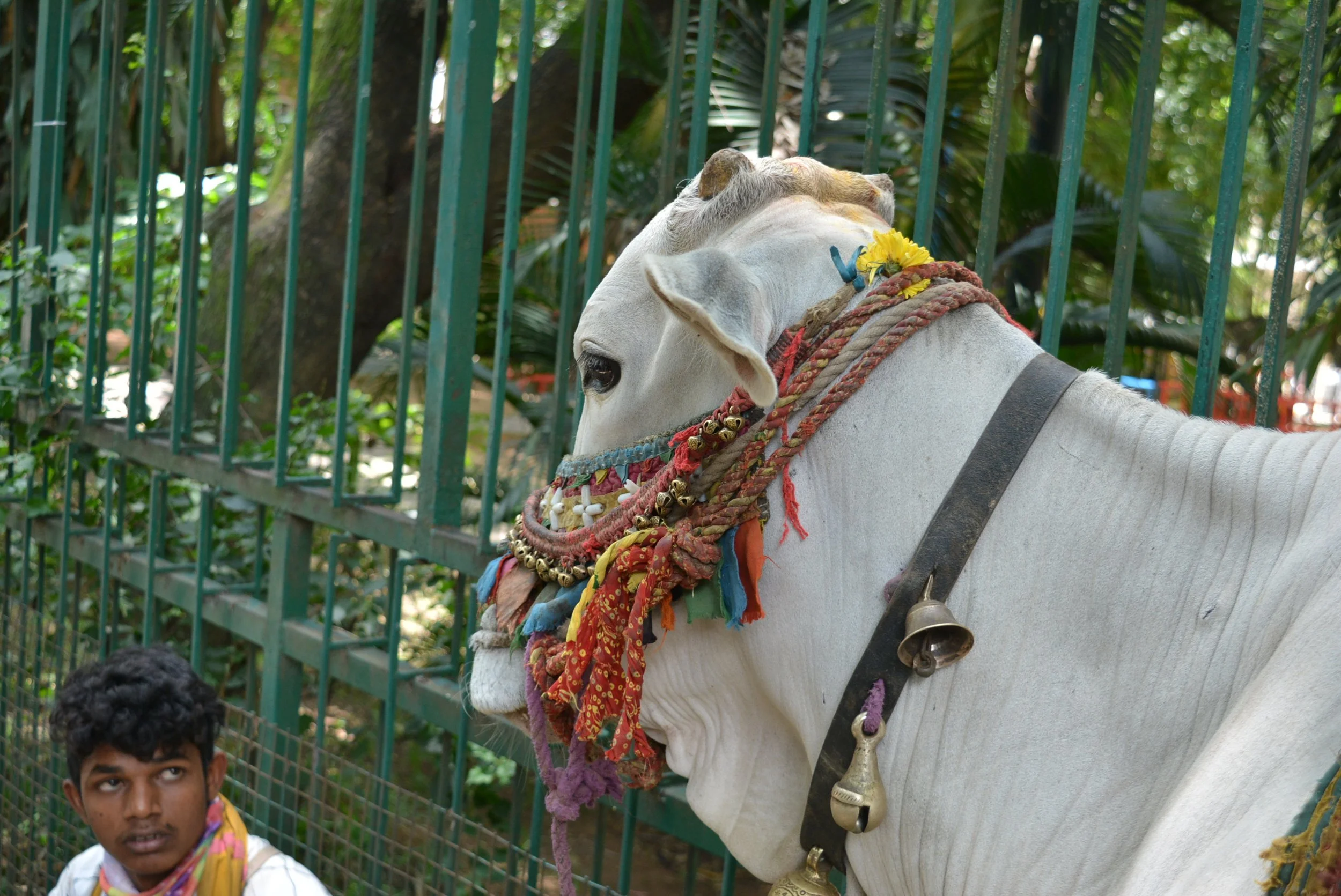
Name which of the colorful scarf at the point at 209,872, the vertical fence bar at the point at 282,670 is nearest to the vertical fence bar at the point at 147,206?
the vertical fence bar at the point at 282,670

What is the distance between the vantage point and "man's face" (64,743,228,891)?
2752mm

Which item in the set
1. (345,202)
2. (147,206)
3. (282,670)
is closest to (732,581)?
(282,670)

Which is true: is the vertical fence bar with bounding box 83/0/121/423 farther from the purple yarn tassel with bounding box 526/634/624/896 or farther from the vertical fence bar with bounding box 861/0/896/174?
the purple yarn tassel with bounding box 526/634/624/896

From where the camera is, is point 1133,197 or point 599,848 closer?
point 1133,197

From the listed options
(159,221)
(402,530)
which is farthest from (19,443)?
(402,530)

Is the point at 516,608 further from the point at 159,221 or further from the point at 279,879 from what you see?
the point at 159,221

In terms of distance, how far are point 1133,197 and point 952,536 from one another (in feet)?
3.31

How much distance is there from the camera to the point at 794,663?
173cm

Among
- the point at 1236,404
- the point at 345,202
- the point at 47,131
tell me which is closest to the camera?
the point at 47,131

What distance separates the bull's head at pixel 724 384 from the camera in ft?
5.81

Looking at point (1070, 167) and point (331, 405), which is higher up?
point (1070, 167)

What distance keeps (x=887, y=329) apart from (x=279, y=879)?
6.38ft

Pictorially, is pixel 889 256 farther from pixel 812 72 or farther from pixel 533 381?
pixel 533 381

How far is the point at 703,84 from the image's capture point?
273 centimetres
